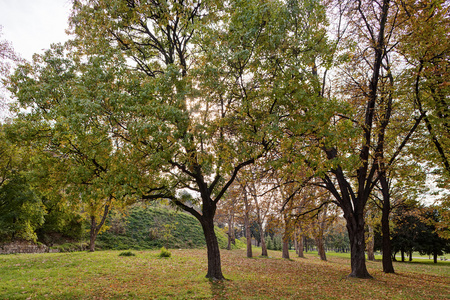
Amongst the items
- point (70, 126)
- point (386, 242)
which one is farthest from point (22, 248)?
point (386, 242)

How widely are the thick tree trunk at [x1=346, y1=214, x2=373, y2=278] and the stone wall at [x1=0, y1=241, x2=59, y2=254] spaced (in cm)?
2605

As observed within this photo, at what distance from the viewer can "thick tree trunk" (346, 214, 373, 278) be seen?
1171cm

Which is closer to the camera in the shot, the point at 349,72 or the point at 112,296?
the point at 112,296

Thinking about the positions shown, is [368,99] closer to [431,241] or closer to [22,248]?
[431,241]

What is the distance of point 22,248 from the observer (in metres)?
21.6

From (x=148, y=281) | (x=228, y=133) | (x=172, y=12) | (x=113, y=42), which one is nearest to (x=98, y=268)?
(x=148, y=281)

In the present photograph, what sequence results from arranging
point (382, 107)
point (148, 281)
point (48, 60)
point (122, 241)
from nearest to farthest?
point (48, 60), point (148, 281), point (382, 107), point (122, 241)

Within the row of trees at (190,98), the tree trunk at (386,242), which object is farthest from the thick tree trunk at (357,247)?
the row of trees at (190,98)

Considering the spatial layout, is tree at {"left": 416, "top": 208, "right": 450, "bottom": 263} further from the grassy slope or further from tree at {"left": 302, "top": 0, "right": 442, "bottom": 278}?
the grassy slope

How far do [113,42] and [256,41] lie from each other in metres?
6.45

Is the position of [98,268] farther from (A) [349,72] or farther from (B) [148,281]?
(A) [349,72]

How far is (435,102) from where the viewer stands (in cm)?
941

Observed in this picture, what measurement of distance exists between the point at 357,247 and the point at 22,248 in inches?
1053

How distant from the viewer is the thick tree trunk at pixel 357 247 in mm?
11711
